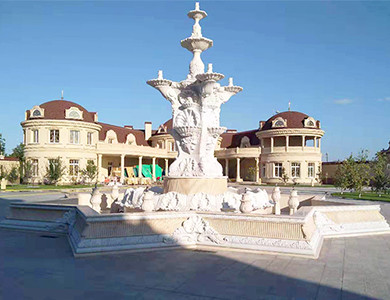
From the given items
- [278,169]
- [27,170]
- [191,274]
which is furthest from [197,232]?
[278,169]

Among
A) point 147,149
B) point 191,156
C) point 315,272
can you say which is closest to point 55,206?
point 191,156

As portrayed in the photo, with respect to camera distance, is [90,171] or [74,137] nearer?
[90,171]

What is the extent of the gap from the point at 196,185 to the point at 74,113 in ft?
106

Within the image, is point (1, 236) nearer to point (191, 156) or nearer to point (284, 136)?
point (191, 156)

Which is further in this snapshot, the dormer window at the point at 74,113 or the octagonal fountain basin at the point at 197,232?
the dormer window at the point at 74,113

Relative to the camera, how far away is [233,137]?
57.1 m

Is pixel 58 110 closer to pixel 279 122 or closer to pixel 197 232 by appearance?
pixel 279 122

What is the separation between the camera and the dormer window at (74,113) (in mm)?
41531

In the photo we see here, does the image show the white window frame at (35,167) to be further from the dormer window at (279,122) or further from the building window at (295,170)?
the building window at (295,170)

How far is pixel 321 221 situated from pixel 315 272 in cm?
441

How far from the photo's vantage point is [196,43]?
15.1 m

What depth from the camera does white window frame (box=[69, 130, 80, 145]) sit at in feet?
137

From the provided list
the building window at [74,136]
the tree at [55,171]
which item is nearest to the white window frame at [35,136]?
the building window at [74,136]

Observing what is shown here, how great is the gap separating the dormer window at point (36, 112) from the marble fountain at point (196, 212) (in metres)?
28.9
